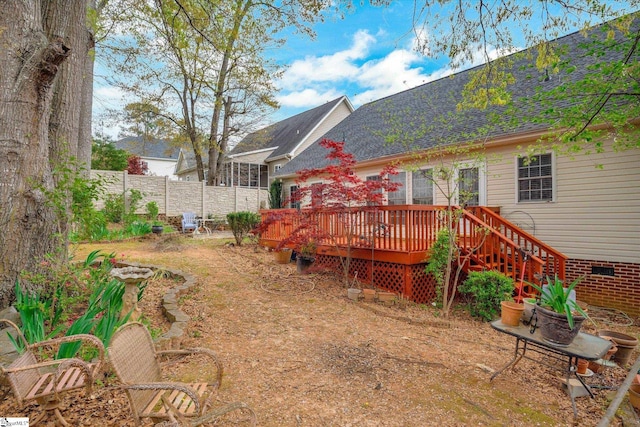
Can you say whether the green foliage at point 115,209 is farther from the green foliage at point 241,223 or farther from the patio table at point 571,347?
the patio table at point 571,347

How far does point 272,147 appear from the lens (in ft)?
71.2

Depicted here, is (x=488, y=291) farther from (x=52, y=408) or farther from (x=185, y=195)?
(x=185, y=195)

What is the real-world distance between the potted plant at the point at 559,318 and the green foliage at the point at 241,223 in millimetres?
9301

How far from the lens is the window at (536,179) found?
23.4ft

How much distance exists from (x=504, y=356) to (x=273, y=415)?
2.96m

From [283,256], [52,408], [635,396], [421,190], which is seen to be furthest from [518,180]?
[52,408]

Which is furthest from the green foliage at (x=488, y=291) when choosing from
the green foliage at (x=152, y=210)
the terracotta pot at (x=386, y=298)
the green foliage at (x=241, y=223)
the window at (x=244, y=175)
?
the window at (x=244, y=175)

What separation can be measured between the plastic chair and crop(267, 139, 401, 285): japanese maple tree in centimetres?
878

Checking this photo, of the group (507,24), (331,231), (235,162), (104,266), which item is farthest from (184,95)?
(507,24)

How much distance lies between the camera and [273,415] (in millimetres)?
2393

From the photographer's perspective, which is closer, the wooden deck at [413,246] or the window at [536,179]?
the wooden deck at [413,246]

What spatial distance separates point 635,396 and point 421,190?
706 cm

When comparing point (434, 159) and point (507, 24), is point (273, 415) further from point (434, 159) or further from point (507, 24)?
point (434, 159)

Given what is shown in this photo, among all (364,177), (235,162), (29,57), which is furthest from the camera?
(235,162)
